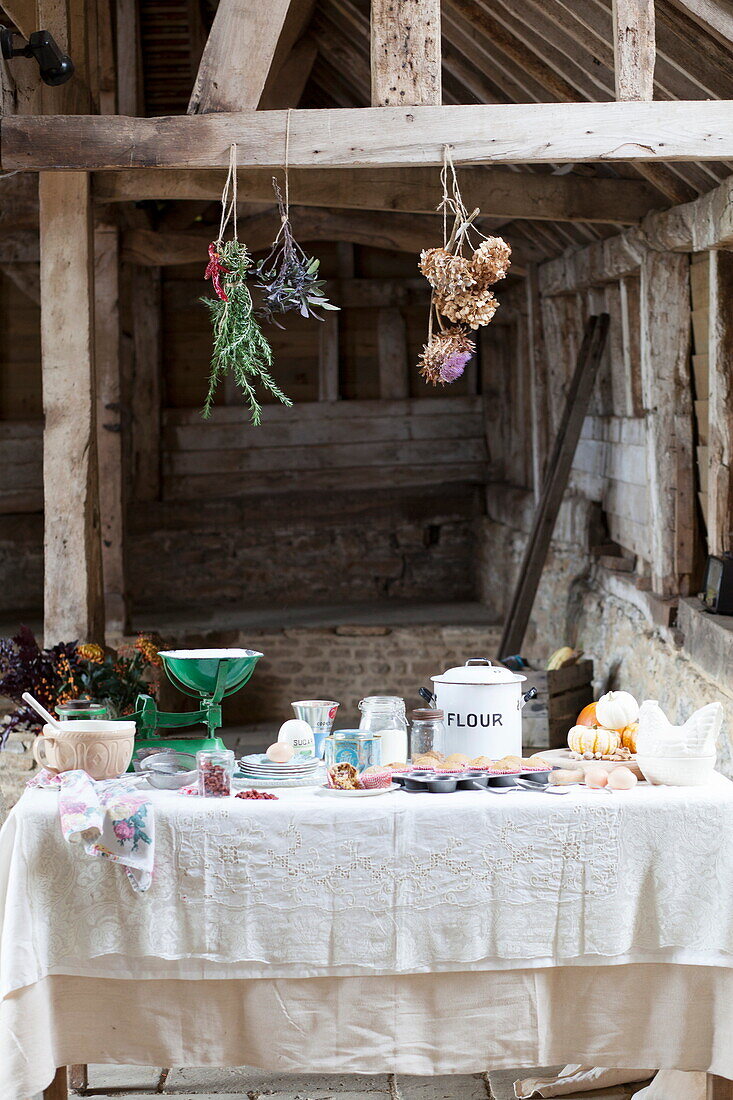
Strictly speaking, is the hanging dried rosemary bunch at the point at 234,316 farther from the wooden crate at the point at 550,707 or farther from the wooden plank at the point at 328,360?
the wooden plank at the point at 328,360

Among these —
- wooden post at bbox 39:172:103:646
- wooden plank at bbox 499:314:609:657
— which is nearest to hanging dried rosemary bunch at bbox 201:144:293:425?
wooden post at bbox 39:172:103:646

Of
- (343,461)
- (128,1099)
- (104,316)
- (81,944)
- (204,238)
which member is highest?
(204,238)

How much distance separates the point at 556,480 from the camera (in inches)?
313

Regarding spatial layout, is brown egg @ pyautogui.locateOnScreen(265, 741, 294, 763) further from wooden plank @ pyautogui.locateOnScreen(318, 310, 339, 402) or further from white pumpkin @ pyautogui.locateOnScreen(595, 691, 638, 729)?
wooden plank @ pyautogui.locateOnScreen(318, 310, 339, 402)

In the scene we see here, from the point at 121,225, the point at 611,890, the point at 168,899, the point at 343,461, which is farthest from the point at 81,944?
the point at 343,461

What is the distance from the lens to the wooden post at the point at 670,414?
20.2 feet

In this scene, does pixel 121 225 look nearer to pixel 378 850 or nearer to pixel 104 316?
pixel 104 316

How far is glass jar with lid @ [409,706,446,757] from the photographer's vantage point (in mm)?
3461

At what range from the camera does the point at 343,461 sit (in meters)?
10.4

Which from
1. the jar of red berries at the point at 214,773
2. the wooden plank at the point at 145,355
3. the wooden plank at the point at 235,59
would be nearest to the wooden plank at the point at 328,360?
the wooden plank at the point at 145,355

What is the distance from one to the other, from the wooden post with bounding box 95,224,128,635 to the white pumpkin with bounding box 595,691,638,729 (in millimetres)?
4798

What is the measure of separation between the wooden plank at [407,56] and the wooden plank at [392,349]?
624 cm

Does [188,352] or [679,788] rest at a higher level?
[188,352]

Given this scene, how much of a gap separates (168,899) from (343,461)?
758cm
